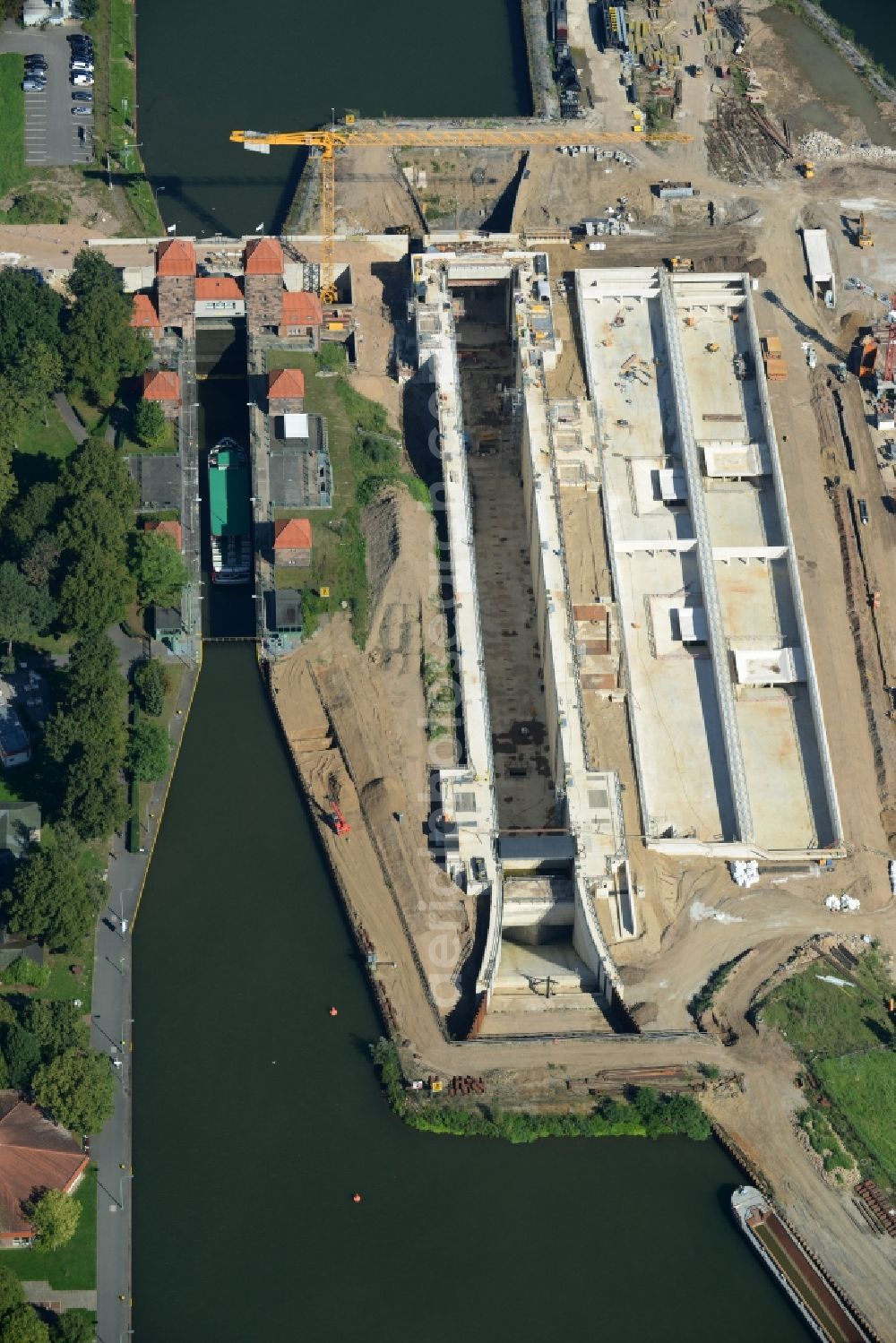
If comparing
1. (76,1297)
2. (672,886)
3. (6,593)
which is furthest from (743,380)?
(76,1297)

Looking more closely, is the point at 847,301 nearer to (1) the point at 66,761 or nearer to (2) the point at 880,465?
(2) the point at 880,465

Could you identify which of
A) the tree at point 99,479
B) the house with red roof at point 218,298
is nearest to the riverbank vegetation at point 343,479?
the house with red roof at point 218,298

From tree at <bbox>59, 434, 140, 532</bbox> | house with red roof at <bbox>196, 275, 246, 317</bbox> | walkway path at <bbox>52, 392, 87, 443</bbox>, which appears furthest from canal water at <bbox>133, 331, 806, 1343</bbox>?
house with red roof at <bbox>196, 275, 246, 317</bbox>

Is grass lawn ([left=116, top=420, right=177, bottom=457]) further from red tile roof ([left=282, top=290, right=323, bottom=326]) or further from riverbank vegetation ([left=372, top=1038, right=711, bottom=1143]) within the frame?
riverbank vegetation ([left=372, top=1038, right=711, bottom=1143])

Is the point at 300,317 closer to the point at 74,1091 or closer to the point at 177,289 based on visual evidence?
the point at 177,289

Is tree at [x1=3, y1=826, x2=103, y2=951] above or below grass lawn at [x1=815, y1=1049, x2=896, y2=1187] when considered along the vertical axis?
above

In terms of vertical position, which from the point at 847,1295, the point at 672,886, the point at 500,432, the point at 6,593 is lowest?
the point at 847,1295

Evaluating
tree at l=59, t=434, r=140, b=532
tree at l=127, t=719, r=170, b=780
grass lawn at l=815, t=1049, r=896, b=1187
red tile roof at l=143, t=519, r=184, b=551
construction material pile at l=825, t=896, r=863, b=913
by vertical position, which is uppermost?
tree at l=59, t=434, r=140, b=532
